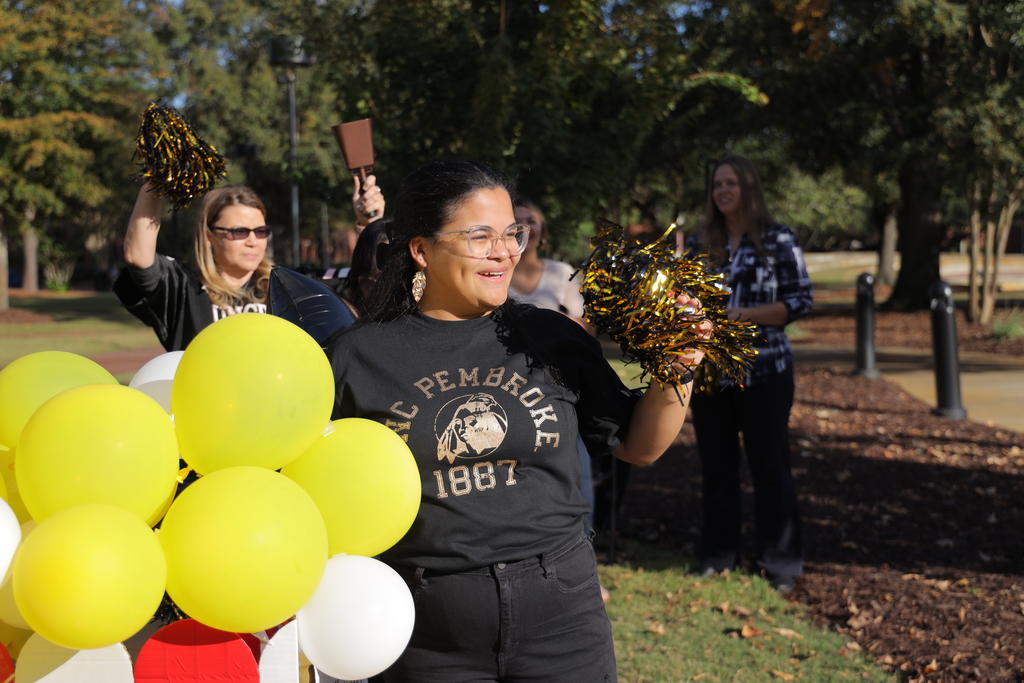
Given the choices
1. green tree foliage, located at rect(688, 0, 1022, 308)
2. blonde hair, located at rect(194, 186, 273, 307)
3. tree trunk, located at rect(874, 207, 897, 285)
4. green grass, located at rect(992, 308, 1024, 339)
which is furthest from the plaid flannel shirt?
tree trunk, located at rect(874, 207, 897, 285)

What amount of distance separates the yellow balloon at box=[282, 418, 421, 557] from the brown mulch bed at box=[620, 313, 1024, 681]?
113 inches

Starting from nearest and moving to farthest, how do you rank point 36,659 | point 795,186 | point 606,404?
point 36,659 → point 606,404 → point 795,186

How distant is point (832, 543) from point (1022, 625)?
1.39 m

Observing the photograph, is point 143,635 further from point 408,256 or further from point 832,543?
point 832,543

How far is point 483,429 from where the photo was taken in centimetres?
218

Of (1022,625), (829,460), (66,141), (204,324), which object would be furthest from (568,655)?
(66,141)

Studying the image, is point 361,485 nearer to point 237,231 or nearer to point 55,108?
point 237,231

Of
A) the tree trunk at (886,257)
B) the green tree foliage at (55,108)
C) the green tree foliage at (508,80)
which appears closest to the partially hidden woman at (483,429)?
the green tree foliage at (508,80)

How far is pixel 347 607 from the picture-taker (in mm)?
1914

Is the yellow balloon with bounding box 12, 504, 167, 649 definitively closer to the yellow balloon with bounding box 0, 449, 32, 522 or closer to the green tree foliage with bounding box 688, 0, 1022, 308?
the yellow balloon with bounding box 0, 449, 32, 522

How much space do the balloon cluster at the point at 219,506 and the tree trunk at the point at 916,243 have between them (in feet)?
67.5

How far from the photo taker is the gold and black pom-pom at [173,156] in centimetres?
273

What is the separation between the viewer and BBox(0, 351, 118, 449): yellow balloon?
6.93 feet

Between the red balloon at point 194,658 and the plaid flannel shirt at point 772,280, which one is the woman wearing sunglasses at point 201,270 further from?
the plaid flannel shirt at point 772,280
